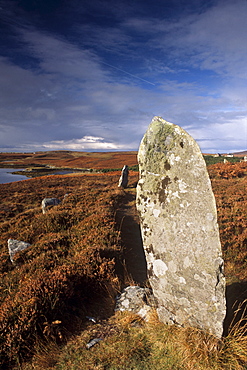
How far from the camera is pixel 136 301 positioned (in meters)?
4.98

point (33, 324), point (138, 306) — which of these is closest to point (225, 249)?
point (138, 306)

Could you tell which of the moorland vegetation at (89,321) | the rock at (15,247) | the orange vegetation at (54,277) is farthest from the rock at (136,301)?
the rock at (15,247)

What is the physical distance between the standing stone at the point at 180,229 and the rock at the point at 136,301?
62cm

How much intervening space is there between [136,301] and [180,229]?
7.51 feet

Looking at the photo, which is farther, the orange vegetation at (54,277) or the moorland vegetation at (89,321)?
the orange vegetation at (54,277)

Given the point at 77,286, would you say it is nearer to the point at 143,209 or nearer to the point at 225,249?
the point at 143,209

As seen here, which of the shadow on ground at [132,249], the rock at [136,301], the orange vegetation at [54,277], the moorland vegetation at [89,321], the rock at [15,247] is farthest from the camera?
the rock at [15,247]

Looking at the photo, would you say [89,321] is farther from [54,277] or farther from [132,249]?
[132,249]

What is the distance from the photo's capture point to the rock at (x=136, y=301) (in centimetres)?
475

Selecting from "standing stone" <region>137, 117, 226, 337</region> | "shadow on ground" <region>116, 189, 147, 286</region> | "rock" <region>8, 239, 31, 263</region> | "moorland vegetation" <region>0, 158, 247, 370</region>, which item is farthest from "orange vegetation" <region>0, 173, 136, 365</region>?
"standing stone" <region>137, 117, 226, 337</region>

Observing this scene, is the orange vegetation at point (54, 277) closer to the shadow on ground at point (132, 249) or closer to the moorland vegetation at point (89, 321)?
the moorland vegetation at point (89, 321)

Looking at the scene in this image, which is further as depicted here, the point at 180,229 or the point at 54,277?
the point at 54,277

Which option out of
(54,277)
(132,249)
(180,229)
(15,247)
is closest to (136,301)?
(54,277)

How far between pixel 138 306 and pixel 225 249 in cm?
430
